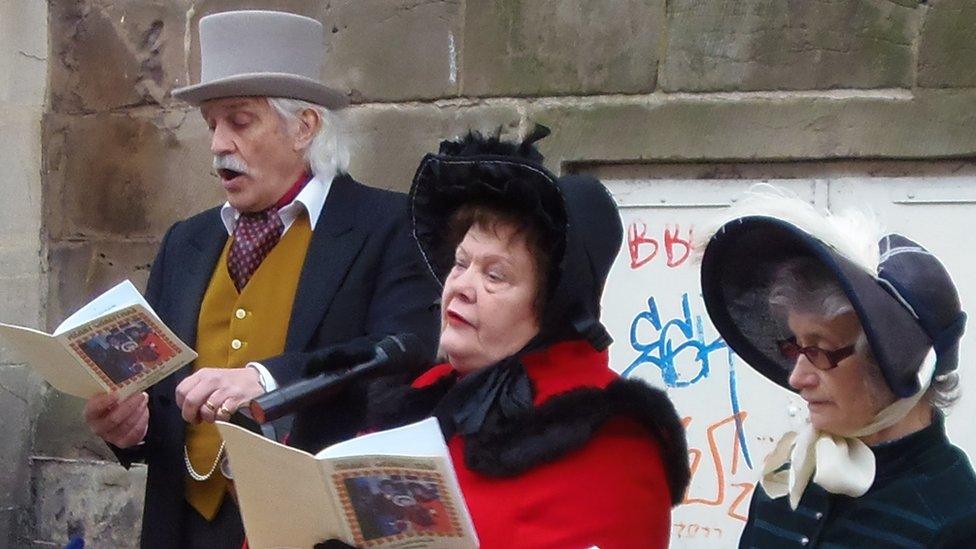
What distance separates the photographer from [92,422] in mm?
3514

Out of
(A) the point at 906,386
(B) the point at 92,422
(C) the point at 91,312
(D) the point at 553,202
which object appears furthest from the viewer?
(B) the point at 92,422

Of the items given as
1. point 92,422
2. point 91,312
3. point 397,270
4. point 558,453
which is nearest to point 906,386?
point 558,453

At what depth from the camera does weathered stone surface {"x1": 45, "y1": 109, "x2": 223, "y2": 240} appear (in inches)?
220

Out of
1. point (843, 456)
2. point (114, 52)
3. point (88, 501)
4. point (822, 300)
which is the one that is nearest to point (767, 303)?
point (822, 300)

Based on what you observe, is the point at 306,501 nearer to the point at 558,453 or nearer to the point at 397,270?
the point at 558,453

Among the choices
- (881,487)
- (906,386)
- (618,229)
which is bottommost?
(881,487)

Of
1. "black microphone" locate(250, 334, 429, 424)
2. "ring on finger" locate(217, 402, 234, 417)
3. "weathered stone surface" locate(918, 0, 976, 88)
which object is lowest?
"ring on finger" locate(217, 402, 234, 417)

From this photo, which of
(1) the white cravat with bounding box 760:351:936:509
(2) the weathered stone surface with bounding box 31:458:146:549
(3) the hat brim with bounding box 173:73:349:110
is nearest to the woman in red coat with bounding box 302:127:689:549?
(1) the white cravat with bounding box 760:351:936:509

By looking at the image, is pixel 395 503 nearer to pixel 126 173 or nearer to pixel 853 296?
pixel 853 296

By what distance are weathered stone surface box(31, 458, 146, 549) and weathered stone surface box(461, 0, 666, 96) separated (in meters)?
1.98

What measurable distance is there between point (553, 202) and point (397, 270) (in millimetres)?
877

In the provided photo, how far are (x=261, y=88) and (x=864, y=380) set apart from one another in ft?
6.00

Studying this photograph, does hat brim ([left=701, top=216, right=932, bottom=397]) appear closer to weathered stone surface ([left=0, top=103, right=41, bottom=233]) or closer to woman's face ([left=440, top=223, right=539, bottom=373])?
woman's face ([left=440, top=223, right=539, bottom=373])

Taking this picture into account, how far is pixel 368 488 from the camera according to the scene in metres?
2.44
